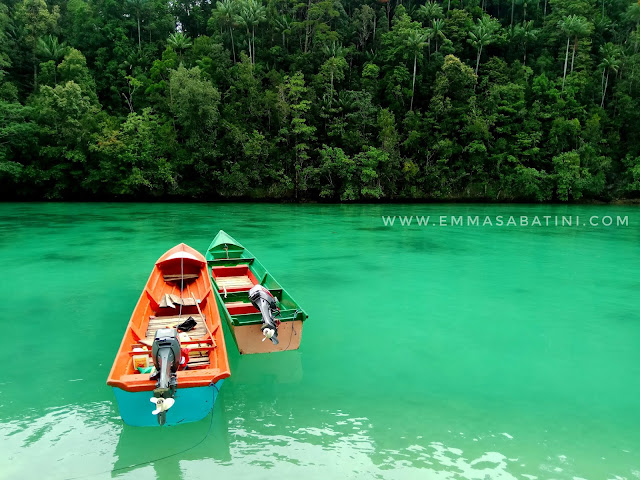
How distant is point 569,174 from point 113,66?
32.6 meters

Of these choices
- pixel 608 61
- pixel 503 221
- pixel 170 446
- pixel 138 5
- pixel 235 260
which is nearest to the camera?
pixel 170 446

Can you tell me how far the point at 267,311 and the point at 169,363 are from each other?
1.92m

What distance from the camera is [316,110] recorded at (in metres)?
32.4

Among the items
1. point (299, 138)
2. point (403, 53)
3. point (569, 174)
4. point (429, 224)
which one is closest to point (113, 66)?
point (299, 138)

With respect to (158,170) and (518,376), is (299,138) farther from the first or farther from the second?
(518,376)

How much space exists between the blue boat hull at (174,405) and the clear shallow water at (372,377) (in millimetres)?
372

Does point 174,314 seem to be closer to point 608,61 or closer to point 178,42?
point 178,42

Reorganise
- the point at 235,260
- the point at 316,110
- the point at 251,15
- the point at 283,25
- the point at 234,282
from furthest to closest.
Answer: the point at 283,25 < the point at 251,15 < the point at 316,110 < the point at 235,260 < the point at 234,282

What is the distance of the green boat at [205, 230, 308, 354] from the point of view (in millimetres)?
6105

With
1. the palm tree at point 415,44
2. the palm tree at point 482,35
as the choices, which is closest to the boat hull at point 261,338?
the palm tree at point 415,44

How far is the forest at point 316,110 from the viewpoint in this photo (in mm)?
30328

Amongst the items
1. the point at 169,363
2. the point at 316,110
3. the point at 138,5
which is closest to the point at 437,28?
the point at 316,110

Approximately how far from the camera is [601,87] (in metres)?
34.1

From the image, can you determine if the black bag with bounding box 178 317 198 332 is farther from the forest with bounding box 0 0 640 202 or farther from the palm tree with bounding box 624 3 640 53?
the palm tree with bounding box 624 3 640 53
